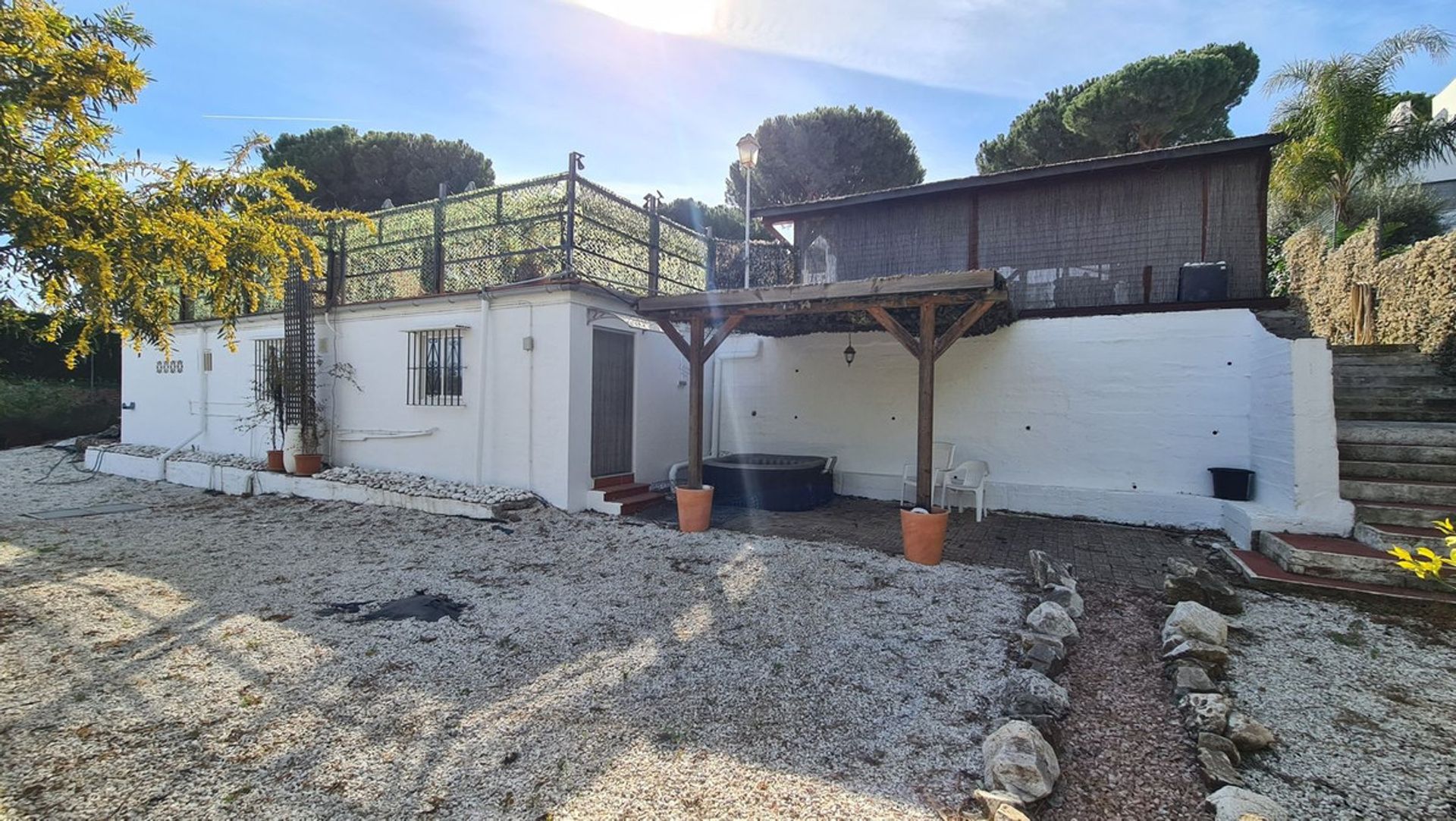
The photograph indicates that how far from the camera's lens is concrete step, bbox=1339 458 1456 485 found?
18.1 feet

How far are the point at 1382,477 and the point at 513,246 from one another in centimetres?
1014

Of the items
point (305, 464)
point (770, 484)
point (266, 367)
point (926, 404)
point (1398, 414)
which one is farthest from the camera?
point (266, 367)

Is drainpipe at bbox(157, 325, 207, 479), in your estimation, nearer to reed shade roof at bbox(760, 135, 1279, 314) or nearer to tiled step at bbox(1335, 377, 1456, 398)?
reed shade roof at bbox(760, 135, 1279, 314)

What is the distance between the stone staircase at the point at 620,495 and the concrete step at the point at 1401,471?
748 centimetres

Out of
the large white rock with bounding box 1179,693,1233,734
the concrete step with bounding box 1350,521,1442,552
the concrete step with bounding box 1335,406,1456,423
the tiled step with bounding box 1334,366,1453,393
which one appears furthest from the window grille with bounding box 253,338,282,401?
the tiled step with bounding box 1334,366,1453,393

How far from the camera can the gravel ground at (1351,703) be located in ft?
7.79

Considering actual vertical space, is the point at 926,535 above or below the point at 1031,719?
above

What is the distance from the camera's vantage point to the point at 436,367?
334 inches

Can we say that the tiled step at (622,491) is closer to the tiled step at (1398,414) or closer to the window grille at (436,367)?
the window grille at (436,367)

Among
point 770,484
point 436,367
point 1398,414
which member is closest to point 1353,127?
point 1398,414

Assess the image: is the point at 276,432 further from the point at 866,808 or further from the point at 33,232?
the point at 866,808

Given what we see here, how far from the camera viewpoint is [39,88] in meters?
2.87

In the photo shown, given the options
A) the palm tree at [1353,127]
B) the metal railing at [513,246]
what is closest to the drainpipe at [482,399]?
the metal railing at [513,246]

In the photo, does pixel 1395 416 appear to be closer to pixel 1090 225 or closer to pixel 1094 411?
pixel 1094 411
